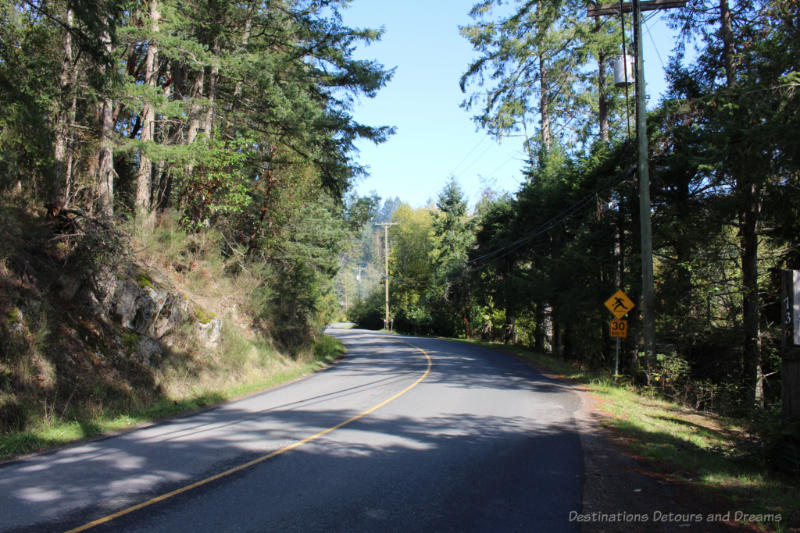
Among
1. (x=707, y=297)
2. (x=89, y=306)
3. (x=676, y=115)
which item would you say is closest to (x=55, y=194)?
(x=89, y=306)

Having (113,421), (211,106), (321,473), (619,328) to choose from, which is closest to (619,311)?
(619,328)

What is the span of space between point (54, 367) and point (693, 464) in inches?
434

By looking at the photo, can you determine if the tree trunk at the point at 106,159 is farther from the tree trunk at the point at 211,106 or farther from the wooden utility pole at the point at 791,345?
the wooden utility pole at the point at 791,345

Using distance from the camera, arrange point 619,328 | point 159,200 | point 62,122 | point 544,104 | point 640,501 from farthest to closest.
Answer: point 544,104, point 159,200, point 619,328, point 62,122, point 640,501

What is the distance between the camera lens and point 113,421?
9.44m

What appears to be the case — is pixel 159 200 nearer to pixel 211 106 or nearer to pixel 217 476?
pixel 211 106

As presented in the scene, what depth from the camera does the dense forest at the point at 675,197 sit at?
35.4 ft

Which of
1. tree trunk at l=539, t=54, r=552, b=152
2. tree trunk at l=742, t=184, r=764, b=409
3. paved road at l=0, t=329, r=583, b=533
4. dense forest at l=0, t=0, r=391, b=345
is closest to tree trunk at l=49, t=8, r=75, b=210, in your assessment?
dense forest at l=0, t=0, r=391, b=345

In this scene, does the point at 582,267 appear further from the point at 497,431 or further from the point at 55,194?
the point at 55,194

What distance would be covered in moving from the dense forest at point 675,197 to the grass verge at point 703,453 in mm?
2917

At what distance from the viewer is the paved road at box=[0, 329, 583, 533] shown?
4801 millimetres

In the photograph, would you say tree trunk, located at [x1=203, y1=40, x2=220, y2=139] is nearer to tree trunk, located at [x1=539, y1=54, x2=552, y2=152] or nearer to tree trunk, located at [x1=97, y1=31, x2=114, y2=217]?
tree trunk, located at [x1=97, y1=31, x2=114, y2=217]

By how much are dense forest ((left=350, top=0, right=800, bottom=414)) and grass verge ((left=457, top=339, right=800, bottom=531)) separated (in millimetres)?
2917

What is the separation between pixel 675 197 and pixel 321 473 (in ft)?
50.0
